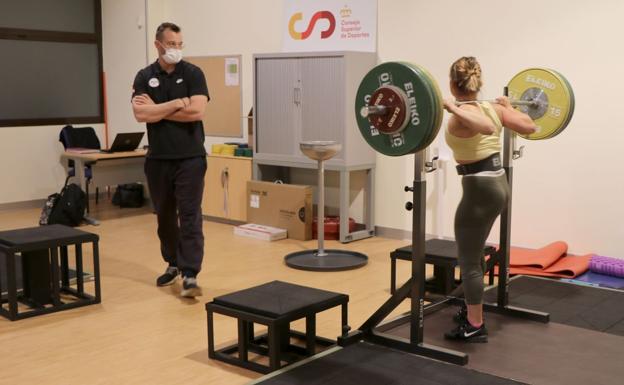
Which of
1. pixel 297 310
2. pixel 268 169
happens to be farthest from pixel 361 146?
pixel 297 310

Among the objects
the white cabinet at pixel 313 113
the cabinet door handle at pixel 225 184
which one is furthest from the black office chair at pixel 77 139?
the white cabinet at pixel 313 113

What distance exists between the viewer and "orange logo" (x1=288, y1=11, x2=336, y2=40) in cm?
675

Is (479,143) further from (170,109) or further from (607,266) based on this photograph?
(607,266)

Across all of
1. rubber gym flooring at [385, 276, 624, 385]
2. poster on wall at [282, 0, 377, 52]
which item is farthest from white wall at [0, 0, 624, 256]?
rubber gym flooring at [385, 276, 624, 385]

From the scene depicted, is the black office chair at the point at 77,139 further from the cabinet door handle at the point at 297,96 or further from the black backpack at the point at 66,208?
the cabinet door handle at the point at 297,96

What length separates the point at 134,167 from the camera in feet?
25.8

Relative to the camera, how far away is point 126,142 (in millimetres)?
7742

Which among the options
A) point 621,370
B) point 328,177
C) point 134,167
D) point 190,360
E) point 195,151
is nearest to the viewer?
point 621,370

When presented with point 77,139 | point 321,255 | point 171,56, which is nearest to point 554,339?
point 321,255

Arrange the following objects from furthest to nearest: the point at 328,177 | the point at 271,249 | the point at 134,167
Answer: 1. the point at 134,167
2. the point at 328,177
3. the point at 271,249

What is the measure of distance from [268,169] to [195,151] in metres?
2.63

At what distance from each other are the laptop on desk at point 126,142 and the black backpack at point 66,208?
66 cm

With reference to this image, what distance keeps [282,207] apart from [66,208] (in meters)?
2.12

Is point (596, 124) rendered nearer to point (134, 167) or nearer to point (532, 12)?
point (532, 12)
